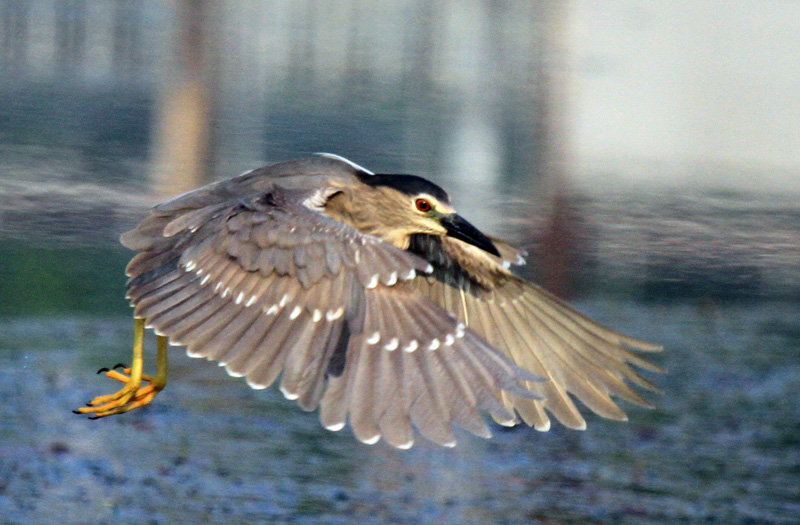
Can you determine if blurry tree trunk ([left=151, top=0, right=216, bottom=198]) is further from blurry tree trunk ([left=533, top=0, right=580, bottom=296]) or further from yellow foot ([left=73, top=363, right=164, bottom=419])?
yellow foot ([left=73, top=363, right=164, bottom=419])

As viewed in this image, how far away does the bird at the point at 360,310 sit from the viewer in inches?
148

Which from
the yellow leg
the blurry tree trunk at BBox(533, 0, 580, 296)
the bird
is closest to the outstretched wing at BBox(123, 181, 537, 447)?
the bird

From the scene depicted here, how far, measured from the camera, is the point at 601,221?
9.53m

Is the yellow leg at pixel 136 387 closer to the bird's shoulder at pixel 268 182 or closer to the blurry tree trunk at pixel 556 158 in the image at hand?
the bird's shoulder at pixel 268 182

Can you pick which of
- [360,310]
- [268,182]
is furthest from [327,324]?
[268,182]

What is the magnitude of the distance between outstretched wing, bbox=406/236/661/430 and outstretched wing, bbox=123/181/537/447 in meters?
0.91

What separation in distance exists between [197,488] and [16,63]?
679 centimetres

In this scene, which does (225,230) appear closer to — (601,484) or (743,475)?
(601,484)

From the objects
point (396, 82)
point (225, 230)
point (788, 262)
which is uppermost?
point (396, 82)

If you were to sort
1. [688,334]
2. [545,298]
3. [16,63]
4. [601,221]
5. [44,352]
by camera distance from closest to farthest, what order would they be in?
1. [545,298]
2. [44,352]
3. [688,334]
4. [601,221]
5. [16,63]

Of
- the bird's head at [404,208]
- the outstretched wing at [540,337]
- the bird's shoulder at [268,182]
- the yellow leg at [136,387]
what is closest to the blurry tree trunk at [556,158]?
the outstretched wing at [540,337]

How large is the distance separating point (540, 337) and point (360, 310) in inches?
47.7

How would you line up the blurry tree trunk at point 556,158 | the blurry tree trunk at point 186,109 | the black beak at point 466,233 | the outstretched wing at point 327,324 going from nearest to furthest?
the outstretched wing at point 327,324 → the black beak at point 466,233 → the blurry tree trunk at point 556,158 → the blurry tree trunk at point 186,109

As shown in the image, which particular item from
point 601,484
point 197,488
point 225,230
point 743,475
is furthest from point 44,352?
point 743,475
